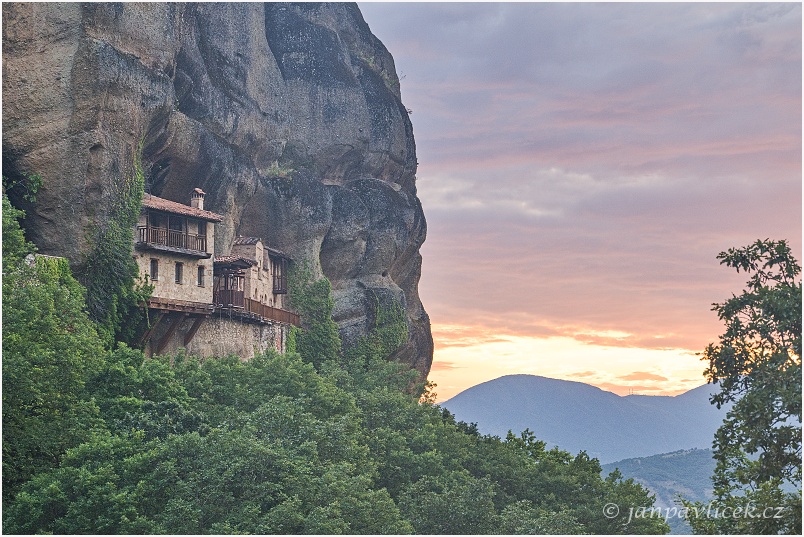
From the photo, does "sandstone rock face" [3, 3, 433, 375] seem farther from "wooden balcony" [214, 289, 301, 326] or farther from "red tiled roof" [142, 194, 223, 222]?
"wooden balcony" [214, 289, 301, 326]

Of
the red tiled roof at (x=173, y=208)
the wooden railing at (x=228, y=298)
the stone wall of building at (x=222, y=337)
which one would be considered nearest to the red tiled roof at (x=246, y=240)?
the wooden railing at (x=228, y=298)

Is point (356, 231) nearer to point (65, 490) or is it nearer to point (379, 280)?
point (379, 280)

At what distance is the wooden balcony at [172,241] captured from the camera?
54188 millimetres

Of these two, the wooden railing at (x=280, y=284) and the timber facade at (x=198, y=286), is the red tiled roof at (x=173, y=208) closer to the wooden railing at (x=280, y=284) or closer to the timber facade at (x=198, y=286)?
the timber facade at (x=198, y=286)

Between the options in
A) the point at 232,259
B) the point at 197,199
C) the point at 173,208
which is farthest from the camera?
the point at 232,259

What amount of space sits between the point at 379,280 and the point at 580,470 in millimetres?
29466

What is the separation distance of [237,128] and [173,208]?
52.4ft

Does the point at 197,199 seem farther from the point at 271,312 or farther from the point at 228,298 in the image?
the point at 271,312

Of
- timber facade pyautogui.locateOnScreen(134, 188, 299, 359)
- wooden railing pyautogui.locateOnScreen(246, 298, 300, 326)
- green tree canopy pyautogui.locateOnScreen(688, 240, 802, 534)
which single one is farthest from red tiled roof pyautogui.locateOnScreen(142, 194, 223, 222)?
green tree canopy pyautogui.locateOnScreen(688, 240, 802, 534)

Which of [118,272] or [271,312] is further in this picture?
[271,312]

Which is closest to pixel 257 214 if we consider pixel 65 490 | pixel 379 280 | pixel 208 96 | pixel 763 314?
pixel 208 96

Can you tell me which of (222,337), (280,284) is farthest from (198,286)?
(280,284)

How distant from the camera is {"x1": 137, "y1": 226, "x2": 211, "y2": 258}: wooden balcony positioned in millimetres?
54188

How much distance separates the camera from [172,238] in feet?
185
